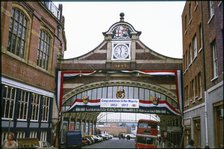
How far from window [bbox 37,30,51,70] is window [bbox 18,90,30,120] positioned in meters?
4.20

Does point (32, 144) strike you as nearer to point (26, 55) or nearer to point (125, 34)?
point (26, 55)

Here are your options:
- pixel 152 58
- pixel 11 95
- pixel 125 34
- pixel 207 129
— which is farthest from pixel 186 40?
pixel 11 95

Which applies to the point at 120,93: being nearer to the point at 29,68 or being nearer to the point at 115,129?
the point at 29,68

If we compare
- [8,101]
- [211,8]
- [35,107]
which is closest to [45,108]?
[35,107]

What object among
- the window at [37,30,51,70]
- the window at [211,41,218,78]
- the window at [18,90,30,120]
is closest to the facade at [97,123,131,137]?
the window at [37,30,51,70]

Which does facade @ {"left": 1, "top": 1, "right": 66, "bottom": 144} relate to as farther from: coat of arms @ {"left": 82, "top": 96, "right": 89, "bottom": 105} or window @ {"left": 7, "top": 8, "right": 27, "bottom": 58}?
coat of arms @ {"left": 82, "top": 96, "right": 89, "bottom": 105}

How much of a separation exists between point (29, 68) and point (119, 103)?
32.9 ft

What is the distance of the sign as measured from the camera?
29.8 meters

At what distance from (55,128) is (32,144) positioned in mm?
5918

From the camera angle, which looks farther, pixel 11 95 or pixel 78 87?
pixel 78 87

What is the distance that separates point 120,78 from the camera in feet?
101

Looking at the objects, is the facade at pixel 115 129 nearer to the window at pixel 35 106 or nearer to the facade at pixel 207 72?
the window at pixel 35 106

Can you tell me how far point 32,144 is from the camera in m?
24.1

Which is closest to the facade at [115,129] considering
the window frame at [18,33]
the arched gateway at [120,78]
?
the arched gateway at [120,78]
